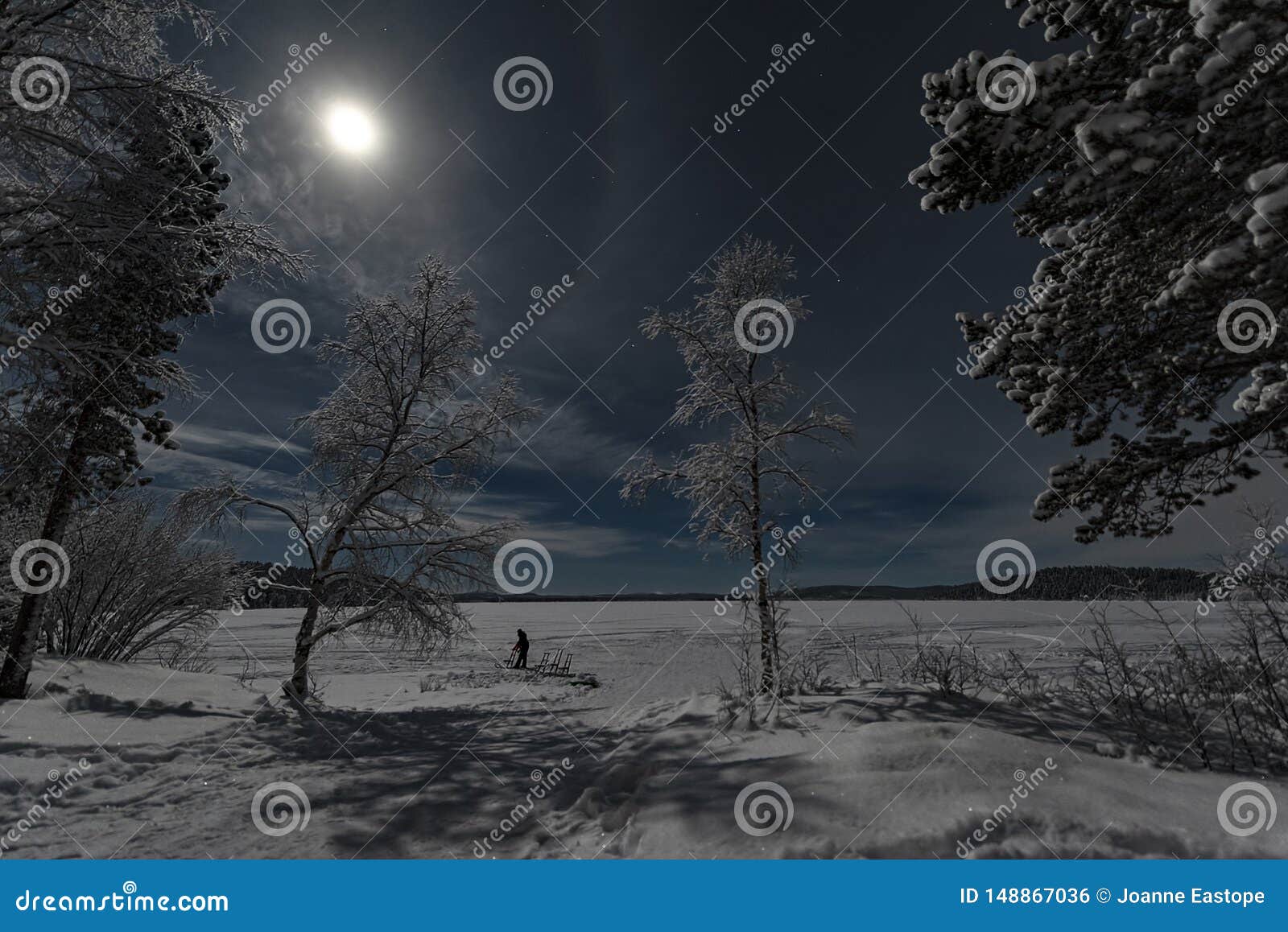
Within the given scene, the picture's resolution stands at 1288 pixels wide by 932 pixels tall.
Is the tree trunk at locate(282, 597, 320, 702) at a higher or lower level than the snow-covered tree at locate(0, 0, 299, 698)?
lower

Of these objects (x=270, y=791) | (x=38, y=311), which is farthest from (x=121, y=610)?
(x=270, y=791)

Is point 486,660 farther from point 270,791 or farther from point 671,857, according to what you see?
point 671,857

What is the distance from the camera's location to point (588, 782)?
5.68m

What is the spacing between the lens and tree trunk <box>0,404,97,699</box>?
29.4 ft

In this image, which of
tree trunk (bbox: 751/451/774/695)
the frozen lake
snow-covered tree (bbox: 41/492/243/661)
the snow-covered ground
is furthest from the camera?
the frozen lake

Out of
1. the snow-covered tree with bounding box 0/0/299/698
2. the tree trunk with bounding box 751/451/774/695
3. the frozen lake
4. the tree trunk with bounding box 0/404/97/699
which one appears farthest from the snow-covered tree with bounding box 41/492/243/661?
the tree trunk with bounding box 751/451/774/695

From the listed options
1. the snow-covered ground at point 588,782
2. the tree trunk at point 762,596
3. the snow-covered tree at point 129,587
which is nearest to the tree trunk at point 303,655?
the snow-covered ground at point 588,782

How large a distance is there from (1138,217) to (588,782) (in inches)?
290

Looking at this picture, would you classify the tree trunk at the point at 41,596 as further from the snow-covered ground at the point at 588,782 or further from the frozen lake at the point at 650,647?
the frozen lake at the point at 650,647

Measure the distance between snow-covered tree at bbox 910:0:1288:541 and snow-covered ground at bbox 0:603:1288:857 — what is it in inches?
105

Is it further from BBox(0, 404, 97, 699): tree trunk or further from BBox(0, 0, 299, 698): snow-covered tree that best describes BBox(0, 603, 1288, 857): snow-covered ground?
BBox(0, 0, 299, 698): snow-covered tree

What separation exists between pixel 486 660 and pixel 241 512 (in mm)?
15233

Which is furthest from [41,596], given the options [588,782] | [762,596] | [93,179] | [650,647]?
[650,647]

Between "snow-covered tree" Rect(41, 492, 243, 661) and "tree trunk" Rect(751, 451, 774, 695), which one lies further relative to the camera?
"snow-covered tree" Rect(41, 492, 243, 661)
